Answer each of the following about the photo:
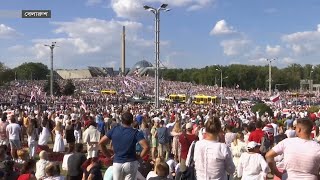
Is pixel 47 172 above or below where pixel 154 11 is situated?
below

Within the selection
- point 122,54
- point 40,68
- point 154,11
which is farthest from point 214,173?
point 40,68

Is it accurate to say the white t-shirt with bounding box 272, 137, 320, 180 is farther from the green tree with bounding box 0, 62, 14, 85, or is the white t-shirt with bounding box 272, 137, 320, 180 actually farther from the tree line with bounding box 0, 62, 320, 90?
the tree line with bounding box 0, 62, 320, 90

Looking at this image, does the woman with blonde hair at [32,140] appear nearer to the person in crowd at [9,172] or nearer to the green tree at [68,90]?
the person in crowd at [9,172]

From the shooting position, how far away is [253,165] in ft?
25.0

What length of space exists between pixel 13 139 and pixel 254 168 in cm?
882

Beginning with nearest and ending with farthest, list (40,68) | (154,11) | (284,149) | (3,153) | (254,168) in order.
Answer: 1. (284,149)
2. (254,168)
3. (3,153)
4. (154,11)
5. (40,68)

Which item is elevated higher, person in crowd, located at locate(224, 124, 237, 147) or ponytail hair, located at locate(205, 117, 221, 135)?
ponytail hair, located at locate(205, 117, 221, 135)

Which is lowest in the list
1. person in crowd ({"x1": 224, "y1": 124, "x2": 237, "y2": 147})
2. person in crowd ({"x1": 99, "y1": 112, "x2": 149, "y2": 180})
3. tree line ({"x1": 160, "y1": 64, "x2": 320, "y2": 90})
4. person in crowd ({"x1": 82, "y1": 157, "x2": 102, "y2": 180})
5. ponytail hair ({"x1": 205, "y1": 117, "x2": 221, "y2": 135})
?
person in crowd ({"x1": 82, "y1": 157, "x2": 102, "y2": 180})

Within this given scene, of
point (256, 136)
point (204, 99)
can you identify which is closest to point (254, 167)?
point (256, 136)

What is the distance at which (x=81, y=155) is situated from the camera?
9.18 meters

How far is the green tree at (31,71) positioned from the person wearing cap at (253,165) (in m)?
171

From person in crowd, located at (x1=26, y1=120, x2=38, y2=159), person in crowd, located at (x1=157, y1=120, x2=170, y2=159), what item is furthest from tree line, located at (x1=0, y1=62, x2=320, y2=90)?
person in crowd, located at (x1=26, y1=120, x2=38, y2=159)

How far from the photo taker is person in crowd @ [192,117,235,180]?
564 cm

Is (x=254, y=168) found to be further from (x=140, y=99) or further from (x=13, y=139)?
(x=140, y=99)
